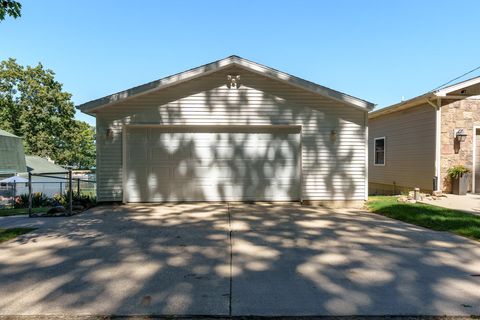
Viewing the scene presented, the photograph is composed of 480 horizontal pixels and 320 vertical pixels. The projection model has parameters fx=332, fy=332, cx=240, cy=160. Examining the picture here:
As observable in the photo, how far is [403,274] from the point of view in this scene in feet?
12.1

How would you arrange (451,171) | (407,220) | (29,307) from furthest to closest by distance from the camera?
(451,171) < (407,220) < (29,307)

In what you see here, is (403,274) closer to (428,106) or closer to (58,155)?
(428,106)

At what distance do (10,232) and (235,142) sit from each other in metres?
5.28

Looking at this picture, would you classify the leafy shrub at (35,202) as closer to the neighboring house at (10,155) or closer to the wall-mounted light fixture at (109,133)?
the neighboring house at (10,155)

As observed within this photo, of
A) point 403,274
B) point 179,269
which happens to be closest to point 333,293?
point 403,274

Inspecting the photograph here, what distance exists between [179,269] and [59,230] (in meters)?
3.30

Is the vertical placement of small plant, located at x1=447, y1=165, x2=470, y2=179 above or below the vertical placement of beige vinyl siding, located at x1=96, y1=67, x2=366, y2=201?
below

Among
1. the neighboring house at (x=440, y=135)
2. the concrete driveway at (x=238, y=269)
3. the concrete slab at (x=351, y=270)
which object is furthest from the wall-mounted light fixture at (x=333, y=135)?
the neighboring house at (x=440, y=135)

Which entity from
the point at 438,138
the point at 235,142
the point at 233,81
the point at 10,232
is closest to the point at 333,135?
the point at 235,142

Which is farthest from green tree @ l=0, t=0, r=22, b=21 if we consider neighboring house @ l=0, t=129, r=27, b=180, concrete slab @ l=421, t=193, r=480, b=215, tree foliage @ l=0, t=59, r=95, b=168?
tree foliage @ l=0, t=59, r=95, b=168

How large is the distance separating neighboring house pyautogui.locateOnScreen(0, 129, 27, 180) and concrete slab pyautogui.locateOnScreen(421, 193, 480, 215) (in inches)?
876

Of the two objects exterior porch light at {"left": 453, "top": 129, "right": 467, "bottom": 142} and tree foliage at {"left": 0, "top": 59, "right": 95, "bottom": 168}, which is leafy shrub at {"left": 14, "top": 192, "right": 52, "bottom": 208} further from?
tree foliage at {"left": 0, "top": 59, "right": 95, "bottom": 168}

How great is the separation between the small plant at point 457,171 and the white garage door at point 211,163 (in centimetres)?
535

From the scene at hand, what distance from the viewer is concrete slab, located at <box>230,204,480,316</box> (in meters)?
2.91
